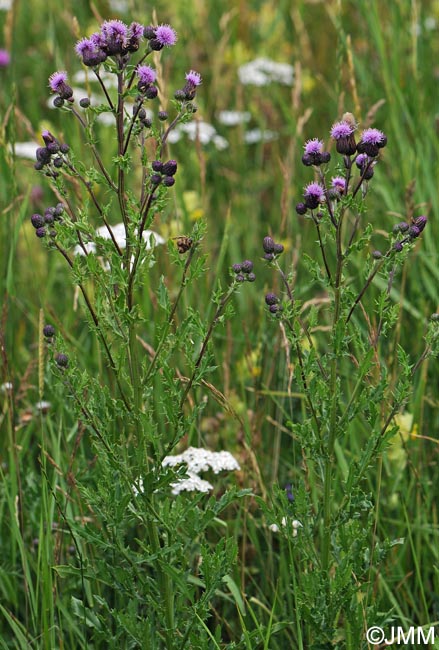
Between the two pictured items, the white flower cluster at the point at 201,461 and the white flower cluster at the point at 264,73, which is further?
the white flower cluster at the point at 264,73

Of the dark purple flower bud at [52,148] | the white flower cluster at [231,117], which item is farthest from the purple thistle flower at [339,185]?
the white flower cluster at [231,117]

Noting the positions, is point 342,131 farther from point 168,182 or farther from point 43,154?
point 43,154

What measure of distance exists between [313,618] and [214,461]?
55cm

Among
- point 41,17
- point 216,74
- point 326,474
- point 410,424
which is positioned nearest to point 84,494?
point 326,474

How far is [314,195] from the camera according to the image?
1794 mm

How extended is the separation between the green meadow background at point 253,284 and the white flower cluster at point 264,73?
0.29 ft

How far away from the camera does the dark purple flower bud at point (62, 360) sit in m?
1.83

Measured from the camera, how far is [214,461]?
2322 mm

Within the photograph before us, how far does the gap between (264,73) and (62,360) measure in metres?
3.76

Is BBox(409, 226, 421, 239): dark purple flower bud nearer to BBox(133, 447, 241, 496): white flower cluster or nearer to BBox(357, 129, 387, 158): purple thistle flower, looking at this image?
BBox(357, 129, 387, 158): purple thistle flower

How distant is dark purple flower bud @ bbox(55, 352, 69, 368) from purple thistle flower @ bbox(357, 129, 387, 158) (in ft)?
2.45

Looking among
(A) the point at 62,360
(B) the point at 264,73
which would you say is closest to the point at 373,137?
(A) the point at 62,360

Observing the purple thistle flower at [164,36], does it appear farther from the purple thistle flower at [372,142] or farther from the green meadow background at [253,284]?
the green meadow background at [253,284]

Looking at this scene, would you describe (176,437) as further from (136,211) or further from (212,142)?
(212,142)
